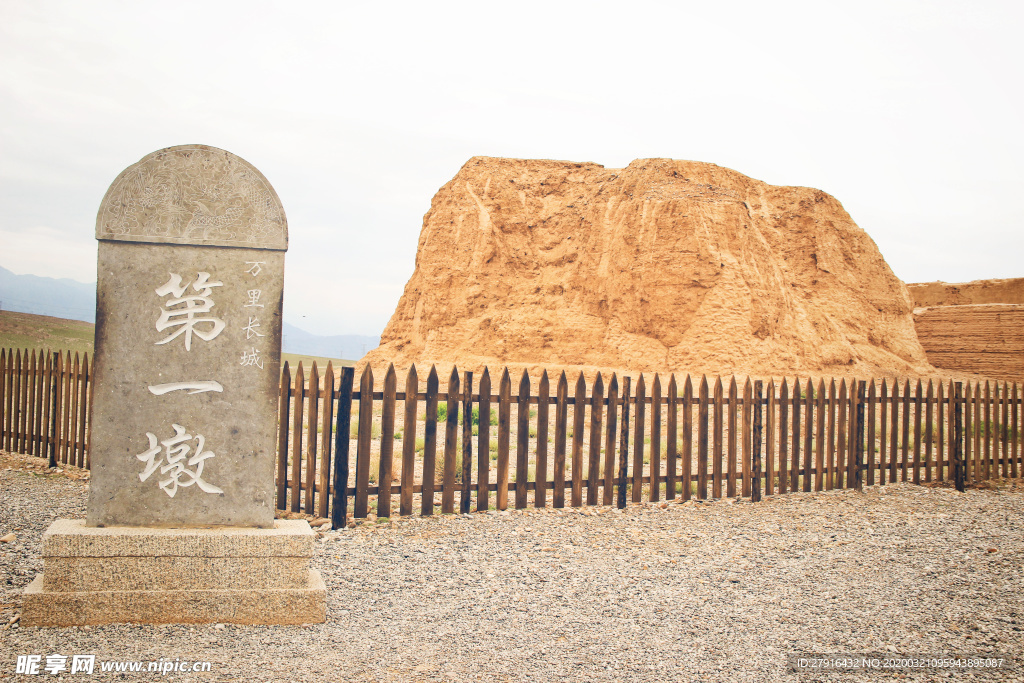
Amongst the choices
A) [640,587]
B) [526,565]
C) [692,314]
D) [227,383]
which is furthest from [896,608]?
[692,314]

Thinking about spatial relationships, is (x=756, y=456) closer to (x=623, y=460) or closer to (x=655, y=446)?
(x=655, y=446)

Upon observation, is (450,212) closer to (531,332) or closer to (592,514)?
(531,332)

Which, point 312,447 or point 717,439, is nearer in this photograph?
point 312,447

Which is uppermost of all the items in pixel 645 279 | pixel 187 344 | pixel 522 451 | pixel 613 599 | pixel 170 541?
pixel 645 279

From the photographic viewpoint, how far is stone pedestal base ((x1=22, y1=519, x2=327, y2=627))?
371 cm

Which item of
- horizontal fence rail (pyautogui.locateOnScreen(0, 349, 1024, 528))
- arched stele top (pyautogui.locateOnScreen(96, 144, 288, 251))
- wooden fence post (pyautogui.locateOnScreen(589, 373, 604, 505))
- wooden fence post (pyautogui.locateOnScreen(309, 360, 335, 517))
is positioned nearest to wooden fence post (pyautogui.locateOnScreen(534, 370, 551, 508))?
horizontal fence rail (pyautogui.locateOnScreen(0, 349, 1024, 528))

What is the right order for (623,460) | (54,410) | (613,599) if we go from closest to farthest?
(613,599)
(623,460)
(54,410)

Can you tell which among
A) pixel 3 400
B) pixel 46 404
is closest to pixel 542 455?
pixel 46 404

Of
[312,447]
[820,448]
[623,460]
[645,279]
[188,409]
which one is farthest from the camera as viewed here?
[645,279]

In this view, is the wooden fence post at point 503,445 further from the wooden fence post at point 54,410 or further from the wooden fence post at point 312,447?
the wooden fence post at point 54,410

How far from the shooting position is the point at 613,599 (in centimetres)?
438

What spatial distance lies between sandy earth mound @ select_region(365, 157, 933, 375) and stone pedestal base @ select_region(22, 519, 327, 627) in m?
14.6

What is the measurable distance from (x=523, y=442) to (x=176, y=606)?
3.30 m

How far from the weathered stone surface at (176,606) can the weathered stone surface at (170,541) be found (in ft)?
0.68
